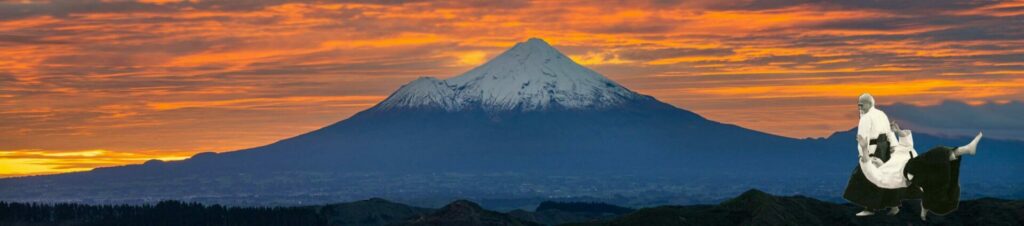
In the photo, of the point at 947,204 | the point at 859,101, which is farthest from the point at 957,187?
the point at 859,101

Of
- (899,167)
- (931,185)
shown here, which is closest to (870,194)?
(899,167)

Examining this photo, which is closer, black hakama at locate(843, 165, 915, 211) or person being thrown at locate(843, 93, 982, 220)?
person being thrown at locate(843, 93, 982, 220)

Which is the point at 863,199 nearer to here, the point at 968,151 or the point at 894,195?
the point at 894,195

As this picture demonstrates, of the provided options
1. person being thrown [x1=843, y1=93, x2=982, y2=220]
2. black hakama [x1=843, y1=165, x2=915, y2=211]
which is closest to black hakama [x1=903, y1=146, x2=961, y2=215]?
person being thrown [x1=843, y1=93, x2=982, y2=220]

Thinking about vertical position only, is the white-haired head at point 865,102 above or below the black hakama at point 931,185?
above

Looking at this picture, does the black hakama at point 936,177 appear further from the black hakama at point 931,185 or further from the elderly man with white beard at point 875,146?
the elderly man with white beard at point 875,146

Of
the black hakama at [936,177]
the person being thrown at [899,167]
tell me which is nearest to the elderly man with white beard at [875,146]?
the person being thrown at [899,167]

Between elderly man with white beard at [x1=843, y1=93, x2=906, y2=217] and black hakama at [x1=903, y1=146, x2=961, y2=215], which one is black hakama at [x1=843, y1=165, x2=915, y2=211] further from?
black hakama at [x1=903, y1=146, x2=961, y2=215]

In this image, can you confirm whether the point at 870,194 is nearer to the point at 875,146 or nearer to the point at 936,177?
the point at 875,146
